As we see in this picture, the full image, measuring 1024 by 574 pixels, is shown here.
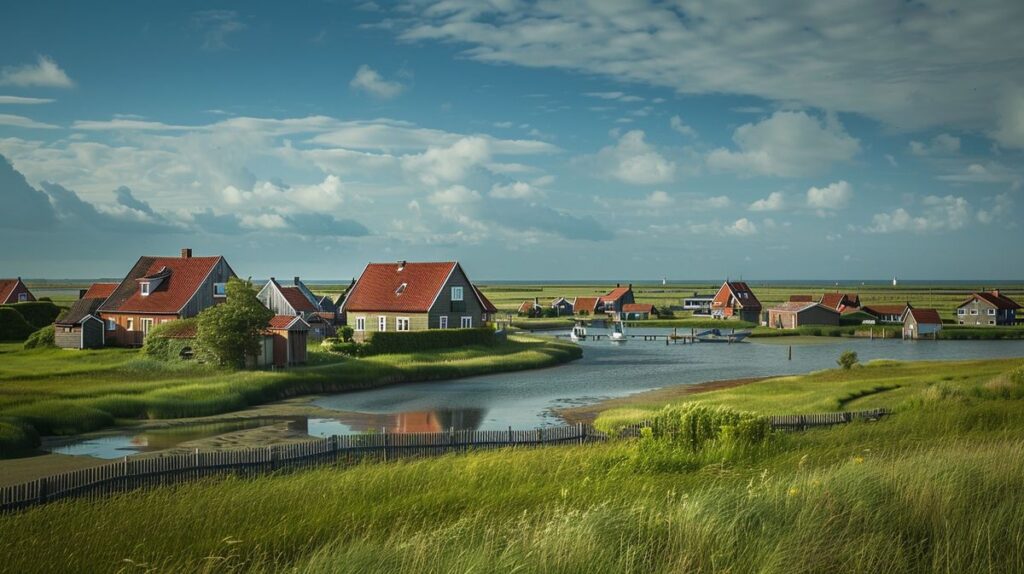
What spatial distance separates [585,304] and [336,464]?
13933 cm

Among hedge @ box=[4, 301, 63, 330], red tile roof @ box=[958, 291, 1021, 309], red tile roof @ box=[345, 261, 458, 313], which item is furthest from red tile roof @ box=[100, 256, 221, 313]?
red tile roof @ box=[958, 291, 1021, 309]

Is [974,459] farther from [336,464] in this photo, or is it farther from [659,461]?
[336,464]

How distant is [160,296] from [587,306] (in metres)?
105

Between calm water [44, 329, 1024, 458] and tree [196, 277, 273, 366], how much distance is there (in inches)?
271

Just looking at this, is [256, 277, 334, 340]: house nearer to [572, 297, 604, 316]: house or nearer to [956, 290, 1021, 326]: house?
[572, 297, 604, 316]: house

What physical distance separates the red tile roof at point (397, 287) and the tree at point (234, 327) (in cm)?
2046

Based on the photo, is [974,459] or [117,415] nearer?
[974,459]

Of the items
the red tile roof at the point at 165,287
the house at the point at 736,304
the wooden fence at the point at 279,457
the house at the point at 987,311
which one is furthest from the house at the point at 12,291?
the house at the point at 987,311

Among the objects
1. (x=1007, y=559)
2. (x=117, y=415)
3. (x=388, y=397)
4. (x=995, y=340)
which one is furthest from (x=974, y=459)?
(x=995, y=340)

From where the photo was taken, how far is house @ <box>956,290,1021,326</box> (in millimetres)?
121625

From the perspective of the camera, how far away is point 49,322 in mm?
76312

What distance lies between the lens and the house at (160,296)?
61.4m

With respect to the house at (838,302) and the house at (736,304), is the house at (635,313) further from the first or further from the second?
the house at (838,302)

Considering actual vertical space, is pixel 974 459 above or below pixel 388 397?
above
